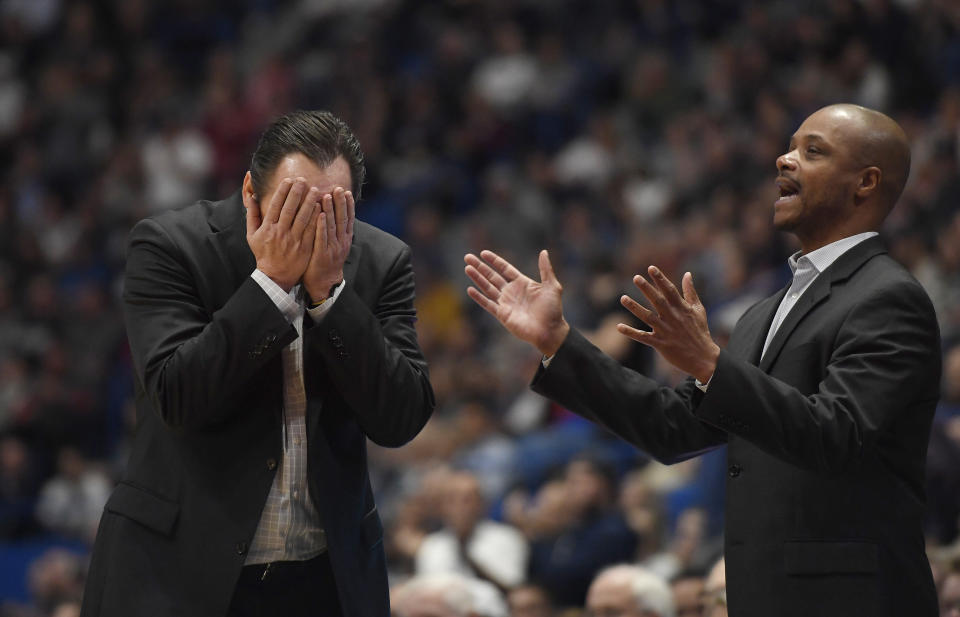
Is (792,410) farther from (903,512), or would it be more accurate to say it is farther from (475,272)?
(475,272)

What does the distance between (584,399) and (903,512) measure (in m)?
0.75

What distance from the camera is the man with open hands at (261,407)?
2.77 metres

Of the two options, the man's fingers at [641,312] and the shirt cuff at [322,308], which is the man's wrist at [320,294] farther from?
the man's fingers at [641,312]

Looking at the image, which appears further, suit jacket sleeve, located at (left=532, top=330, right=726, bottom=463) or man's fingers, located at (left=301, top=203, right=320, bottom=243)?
suit jacket sleeve, located at (left=532, top=330, right=726, bottom=463)

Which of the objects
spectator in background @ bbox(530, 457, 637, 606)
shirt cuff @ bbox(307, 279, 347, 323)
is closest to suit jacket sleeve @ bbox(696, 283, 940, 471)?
shirt cuff @ bbox(307, 279, 347, 323)

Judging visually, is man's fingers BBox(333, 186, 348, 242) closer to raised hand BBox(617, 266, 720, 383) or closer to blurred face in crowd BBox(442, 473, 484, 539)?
raised hand BBox(617, 266, 720, 383)

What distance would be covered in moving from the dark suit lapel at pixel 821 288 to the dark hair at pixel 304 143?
106 centimetres

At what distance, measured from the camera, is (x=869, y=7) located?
9469mm

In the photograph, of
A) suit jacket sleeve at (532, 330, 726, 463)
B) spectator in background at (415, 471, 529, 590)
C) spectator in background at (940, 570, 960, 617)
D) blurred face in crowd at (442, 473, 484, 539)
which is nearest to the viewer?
suit jacket sleeve at (532, 330, 726, 463)

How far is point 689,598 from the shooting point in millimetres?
4914

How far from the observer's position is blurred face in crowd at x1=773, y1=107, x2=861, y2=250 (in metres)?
3.24

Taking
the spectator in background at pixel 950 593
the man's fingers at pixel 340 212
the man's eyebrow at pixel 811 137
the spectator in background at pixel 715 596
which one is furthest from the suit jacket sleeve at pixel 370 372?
the spectator in background at pixel 950 593

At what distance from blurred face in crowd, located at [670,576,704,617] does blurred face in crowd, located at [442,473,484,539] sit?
1.66 meters

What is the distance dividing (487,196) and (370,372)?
882cm
